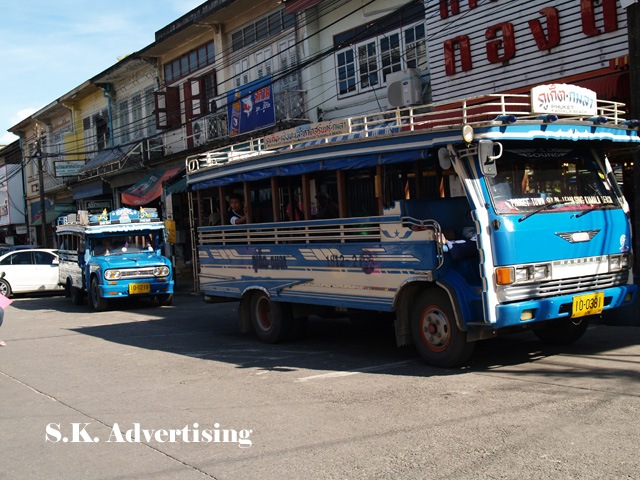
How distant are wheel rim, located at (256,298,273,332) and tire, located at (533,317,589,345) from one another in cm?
394

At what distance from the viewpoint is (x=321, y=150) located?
9.41 metres

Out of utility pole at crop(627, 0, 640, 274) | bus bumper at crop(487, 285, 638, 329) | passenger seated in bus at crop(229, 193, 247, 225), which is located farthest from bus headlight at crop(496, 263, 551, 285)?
passenger seated in bus at crop(229, 193, 247, 225)

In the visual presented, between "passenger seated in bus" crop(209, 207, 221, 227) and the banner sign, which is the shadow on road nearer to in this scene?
"passenger seated in bus" crop(209, 207, 221, 227)

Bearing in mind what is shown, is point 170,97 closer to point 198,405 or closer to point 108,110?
point 108,110

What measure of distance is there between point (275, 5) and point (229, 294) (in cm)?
1378

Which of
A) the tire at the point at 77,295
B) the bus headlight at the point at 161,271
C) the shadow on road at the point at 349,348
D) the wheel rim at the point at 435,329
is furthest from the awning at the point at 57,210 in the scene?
the wheel rim at the point at 435,329

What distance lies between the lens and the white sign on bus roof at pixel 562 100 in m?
7.78

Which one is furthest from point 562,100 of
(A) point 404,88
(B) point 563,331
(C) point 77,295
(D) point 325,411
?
(C) point 77,295

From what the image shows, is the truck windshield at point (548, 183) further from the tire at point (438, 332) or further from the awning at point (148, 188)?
the awning at point (148, 188)

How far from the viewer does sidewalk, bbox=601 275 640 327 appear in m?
8.91

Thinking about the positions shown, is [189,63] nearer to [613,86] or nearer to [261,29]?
[261,29]

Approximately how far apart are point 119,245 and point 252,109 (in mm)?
6577

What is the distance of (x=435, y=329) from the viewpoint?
8.15 m

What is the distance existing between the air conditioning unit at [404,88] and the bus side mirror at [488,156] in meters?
9.89
